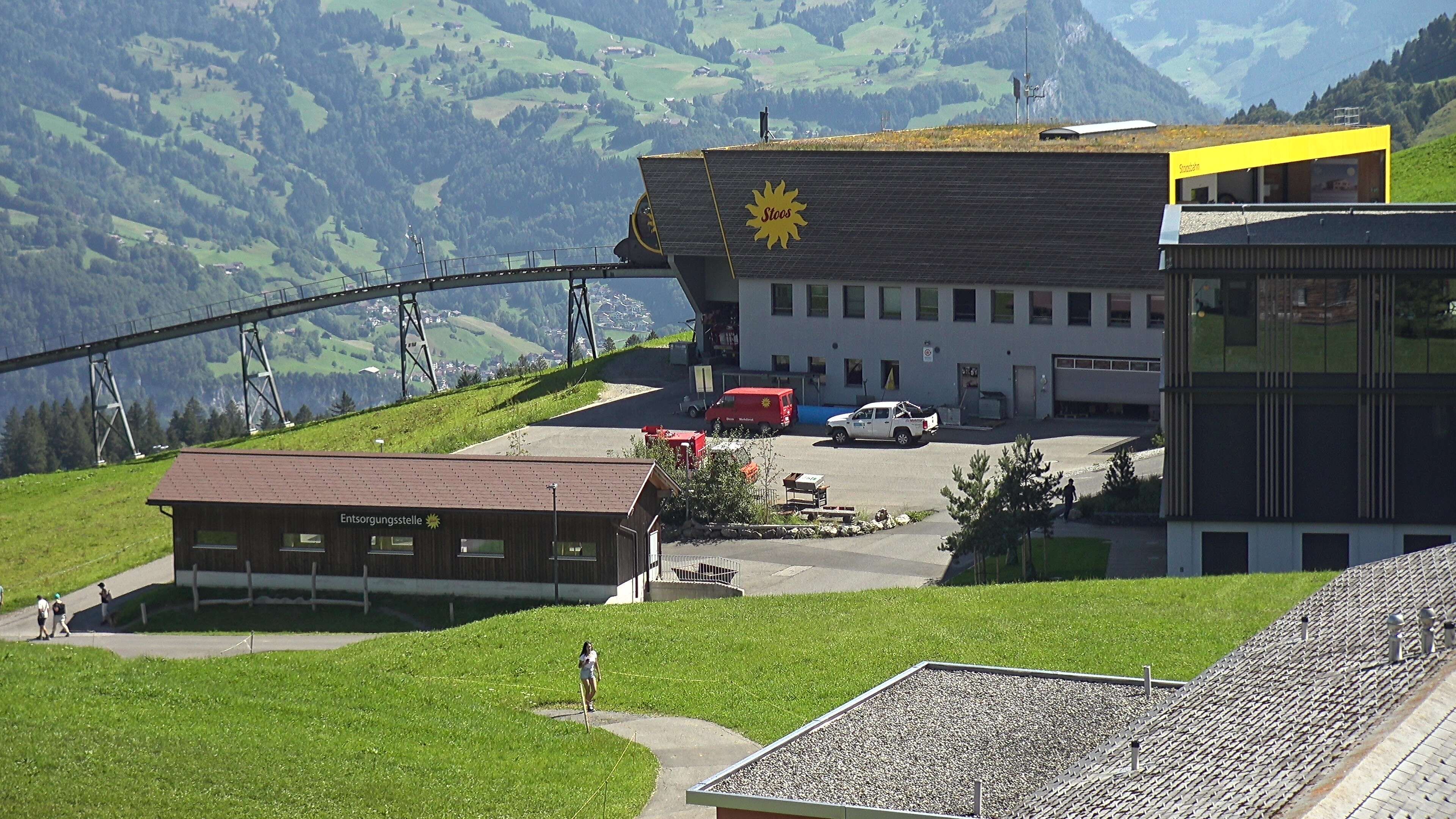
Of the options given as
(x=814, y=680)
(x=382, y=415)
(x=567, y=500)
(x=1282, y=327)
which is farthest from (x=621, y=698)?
(x=382, y=415)

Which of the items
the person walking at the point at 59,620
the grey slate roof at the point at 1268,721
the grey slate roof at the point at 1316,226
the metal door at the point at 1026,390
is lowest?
the person walking at the point at 59,620

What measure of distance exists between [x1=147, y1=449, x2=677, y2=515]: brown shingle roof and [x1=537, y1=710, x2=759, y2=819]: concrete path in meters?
14.9

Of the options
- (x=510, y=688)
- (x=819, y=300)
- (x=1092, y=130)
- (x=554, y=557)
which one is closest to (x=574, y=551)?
(x=554, y=557)

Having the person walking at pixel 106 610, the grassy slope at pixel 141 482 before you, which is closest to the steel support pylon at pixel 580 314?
the grassy slope at pixel 141 482

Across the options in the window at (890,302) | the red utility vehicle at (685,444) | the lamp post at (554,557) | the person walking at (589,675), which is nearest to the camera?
the person walking at (589,675)

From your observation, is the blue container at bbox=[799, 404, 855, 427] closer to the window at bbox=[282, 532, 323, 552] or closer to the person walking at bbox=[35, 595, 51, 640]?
the window at bbox=[282, 532, 323, 552]

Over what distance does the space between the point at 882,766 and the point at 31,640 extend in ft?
106

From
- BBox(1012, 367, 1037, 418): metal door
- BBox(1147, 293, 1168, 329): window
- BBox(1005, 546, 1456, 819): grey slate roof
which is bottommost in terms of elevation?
BBox(1012, 367, 1037, 418): metal door

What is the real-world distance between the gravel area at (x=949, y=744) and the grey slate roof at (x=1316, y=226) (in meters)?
18.0

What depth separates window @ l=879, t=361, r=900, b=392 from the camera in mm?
66938

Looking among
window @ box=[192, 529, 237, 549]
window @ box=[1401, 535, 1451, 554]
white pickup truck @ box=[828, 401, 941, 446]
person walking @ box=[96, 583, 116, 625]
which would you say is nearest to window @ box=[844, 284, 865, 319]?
white pickup truck @ box=[828, 401, 941, 446]

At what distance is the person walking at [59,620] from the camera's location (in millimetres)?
47594

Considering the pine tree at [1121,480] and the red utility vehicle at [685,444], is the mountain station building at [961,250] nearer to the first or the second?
the pine tree at [1121,480]

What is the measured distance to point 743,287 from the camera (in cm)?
6912
